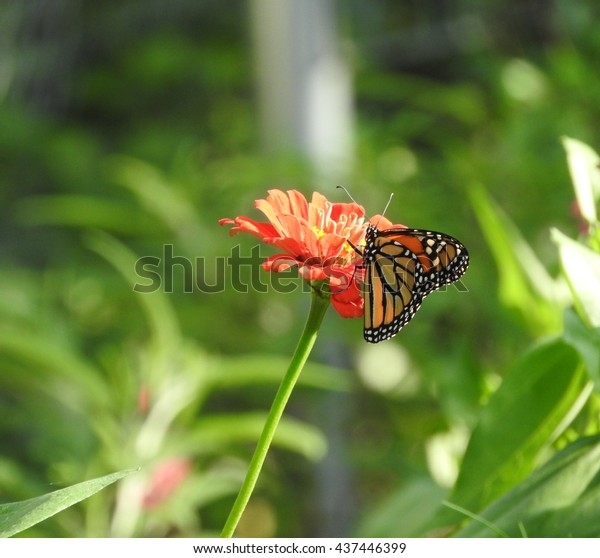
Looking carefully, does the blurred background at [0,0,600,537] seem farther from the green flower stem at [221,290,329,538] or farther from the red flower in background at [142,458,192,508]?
the green flower stem at [221,290,329,538]

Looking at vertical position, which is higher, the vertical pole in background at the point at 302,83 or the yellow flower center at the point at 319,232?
the vertical pole in background at the point at 302,83

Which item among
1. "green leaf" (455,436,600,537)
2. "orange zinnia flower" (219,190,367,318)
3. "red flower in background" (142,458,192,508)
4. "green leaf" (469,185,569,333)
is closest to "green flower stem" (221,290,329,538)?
"orange zinnia flower" (219,190,367,318)

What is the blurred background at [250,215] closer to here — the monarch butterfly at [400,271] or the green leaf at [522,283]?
the green leaf at [522,283]

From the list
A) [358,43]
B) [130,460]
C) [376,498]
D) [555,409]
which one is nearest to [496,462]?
[555,409]

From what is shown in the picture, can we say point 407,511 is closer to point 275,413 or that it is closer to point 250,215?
point 275,413

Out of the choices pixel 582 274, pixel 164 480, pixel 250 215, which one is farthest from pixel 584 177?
pixel 250 215

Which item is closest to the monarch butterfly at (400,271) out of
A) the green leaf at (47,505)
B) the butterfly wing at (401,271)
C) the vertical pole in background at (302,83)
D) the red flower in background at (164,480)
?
the butterfly wing at (401,271)
